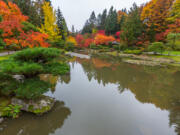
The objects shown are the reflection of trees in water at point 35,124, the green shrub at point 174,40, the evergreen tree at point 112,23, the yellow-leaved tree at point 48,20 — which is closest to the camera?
the reflection of trees in water at point 35,124

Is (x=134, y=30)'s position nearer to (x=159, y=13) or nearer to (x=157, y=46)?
(x=159, y=13)

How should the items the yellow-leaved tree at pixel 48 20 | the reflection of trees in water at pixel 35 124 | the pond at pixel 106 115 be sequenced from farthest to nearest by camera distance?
the yellow-leaved tree at pixel 48 20 < the pond at pixel 106 115 < the reflection of trees in water at pixel 35 124

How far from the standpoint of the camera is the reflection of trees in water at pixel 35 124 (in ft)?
9.30

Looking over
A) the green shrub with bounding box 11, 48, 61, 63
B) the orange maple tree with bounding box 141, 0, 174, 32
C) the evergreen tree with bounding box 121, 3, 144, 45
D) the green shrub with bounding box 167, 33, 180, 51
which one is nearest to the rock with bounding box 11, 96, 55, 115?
the green shrub with bounding box 11, 48, 61, 63

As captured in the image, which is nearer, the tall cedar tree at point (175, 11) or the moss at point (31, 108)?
the moss at point (31, 108)

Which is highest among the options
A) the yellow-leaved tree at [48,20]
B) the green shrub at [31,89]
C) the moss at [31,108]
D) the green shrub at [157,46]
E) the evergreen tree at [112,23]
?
the evergreen tree at [112,23]

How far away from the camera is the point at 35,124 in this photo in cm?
306

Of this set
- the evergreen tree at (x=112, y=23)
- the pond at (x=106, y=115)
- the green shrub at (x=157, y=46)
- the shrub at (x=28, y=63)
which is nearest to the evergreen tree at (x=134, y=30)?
the green shrub at (x=157, y=46)

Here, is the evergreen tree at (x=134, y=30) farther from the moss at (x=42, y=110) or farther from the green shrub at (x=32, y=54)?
the moss at (x=42, y=110)

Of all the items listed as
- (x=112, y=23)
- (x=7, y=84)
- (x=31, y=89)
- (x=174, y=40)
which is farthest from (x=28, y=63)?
(x=112, y=23)

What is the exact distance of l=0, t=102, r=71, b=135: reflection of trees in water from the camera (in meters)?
2.83

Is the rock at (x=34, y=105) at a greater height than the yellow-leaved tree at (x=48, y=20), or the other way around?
the yellow-leaved tree at (x=48, y=20)

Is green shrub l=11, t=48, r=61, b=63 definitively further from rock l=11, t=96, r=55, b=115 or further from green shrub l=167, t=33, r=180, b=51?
green shrub l=167, t=33, r=180, b=51

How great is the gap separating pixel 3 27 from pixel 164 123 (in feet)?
31.8
